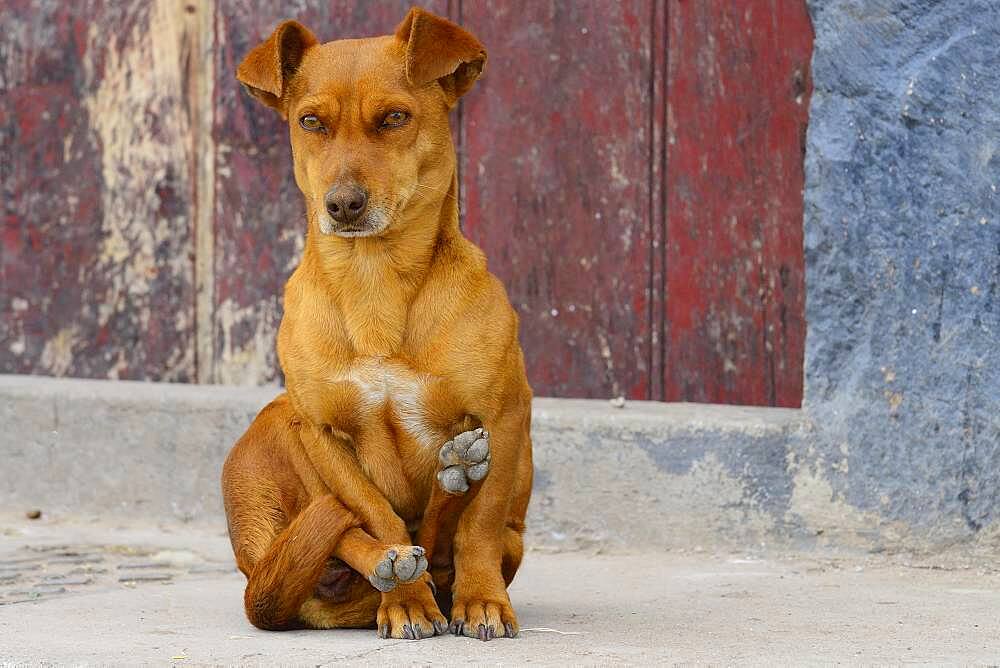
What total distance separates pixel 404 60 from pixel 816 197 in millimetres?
1634

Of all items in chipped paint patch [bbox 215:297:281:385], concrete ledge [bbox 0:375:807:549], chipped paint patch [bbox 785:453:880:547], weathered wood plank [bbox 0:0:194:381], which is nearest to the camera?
chipped paint patch [bbox 785:453:880:547]

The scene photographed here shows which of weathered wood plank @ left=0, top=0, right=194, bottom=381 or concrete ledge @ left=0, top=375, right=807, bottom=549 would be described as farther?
weathered wood plank @ left=0, top=0, right=194, bottom=381

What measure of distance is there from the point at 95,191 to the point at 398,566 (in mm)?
3124

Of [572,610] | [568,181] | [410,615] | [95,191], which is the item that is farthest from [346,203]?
[95,191]

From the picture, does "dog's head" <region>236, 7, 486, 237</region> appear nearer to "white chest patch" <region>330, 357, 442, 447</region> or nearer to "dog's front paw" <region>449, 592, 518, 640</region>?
"white chest patch" <region>330, 357, 442, 447</region>

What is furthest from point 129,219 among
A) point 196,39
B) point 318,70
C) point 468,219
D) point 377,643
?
point 377,643

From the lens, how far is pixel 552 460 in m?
5.24

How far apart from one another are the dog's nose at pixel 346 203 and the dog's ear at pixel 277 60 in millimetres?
393

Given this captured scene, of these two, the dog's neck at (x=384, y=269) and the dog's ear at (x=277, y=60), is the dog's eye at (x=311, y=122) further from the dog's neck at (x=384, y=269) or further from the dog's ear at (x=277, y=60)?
the dog's neck at (x=384, y=269)

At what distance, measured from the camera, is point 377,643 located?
3.59m

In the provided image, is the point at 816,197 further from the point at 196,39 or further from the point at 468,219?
the point at 196,39

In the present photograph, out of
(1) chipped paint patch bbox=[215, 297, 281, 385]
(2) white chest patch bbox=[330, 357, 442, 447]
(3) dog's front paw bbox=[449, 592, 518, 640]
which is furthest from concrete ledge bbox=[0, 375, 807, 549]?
(2) white chest patch bbox=[330, 357, 442, 447]

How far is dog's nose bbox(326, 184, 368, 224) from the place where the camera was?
352cm

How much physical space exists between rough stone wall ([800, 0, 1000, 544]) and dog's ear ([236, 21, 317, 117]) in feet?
5.72
